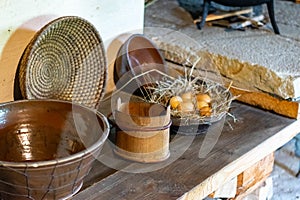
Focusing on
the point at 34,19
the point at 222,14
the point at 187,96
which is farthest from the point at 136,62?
the point at 222,14

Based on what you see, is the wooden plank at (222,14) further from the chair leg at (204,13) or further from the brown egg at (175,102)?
the brown egg at (175,102)

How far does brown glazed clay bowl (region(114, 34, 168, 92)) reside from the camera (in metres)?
1.83

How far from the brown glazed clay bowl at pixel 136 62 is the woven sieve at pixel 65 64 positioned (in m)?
0.16

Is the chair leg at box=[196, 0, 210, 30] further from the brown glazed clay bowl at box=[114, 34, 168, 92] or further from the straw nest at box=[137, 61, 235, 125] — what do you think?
the straw nest at box=[137, 61, 235, 125]

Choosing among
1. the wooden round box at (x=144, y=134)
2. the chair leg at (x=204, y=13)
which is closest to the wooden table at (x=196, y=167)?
the wooden round box at (x=144, y=134)

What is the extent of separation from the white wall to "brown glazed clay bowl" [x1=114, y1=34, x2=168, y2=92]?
6 cm

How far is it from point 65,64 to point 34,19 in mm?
183

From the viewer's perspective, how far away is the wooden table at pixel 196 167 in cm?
134

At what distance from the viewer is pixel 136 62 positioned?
1897mm

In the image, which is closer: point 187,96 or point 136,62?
point 187,96

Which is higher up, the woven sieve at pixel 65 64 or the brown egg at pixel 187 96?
the woven sieve at pixel 65 64

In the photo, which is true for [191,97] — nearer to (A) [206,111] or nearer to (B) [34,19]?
(A) [206,111]

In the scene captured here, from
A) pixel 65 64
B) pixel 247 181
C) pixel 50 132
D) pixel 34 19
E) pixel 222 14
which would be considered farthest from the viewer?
pixel 222 14

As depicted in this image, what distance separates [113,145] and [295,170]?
4.25 ft
